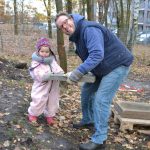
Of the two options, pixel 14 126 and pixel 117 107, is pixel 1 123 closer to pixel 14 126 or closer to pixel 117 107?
pixel 14 126

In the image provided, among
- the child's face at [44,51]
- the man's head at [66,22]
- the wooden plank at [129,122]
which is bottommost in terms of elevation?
the wooden plank at [129,122]

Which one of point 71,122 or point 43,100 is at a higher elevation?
point 43,100

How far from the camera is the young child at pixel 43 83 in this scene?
19.2 ft

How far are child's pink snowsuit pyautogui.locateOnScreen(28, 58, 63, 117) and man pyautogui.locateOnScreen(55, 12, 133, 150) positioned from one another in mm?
630

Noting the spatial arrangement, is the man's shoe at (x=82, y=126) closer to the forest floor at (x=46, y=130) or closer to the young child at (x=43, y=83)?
the forest floor at (x=46, y=130)

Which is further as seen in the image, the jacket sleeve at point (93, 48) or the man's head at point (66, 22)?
the man's head at point (66, 22)

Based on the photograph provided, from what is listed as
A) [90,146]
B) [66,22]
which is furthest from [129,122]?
[66,22]

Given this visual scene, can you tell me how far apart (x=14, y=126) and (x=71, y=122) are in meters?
1.33

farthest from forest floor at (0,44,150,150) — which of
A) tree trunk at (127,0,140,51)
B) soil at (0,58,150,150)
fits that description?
tree trunk at (127,0,140,51)


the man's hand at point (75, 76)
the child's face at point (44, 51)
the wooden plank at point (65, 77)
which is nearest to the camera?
the man's hand at point (75, 76)

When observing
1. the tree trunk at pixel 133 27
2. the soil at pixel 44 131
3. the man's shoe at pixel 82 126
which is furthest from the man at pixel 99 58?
the tree trunk at pixel 133 27

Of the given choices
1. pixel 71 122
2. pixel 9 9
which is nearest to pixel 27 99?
pixel 71 122

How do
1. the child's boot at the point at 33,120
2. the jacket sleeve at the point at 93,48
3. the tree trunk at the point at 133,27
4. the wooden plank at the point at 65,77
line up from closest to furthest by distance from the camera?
the jacket sleeve at the point at 93,48 → the wooden plank at the point at 65,77 → the child's boot at the point at 33,120 → the tree trunk at the point at 133,27

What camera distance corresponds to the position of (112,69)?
537cm
